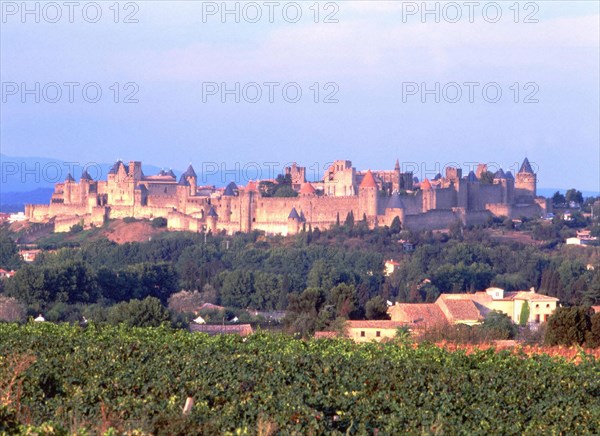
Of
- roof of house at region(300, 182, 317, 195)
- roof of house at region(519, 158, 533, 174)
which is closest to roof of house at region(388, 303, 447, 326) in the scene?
roof of house at region(300, 182, 317, 195)

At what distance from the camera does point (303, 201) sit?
61062 millimetres

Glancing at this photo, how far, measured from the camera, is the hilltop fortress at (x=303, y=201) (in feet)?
201

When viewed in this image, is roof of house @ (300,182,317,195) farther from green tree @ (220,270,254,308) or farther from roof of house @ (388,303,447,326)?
roof of house @ (388,303,447,326)

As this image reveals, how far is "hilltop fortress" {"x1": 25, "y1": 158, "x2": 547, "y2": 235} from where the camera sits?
201 ft

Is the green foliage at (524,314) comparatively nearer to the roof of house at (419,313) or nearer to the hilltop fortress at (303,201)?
the roof of house at (419,313)

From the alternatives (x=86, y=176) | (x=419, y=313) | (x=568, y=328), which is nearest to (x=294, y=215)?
(x=86, y=176)

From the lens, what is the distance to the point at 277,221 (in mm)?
62094

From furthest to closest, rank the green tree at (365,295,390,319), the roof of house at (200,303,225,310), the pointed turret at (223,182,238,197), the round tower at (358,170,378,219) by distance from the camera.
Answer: the pointed turret at (223,182,238,197), the round tower at (358,170,378,219), the roof of house at (200,303,225,310), the green tree at (365,295,390,319)

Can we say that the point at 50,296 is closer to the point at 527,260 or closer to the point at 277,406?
the point at 527,260

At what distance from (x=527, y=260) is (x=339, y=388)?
139 feet

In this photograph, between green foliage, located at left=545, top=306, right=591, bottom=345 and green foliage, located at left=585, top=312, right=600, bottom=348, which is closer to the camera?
green foliage, located at left=585, top=312, right=600, bottom=348

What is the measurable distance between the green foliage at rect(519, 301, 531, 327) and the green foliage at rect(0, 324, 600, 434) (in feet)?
61.3

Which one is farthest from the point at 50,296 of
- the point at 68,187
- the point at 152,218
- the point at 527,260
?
the point at 68,187

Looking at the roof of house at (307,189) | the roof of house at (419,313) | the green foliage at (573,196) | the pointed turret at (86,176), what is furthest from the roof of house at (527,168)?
the roof of house at (419,313)
